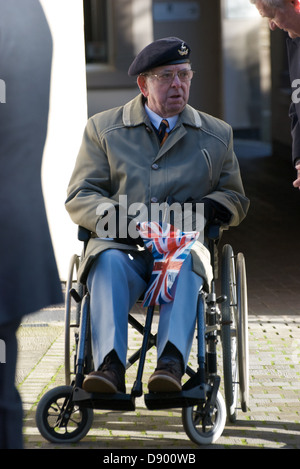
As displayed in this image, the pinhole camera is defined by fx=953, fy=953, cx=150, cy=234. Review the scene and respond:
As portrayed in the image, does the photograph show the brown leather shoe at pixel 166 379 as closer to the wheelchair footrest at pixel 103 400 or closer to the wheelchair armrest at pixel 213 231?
the wheelchair footrest at pixel 103 400

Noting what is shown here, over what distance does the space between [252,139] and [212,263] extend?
1620 centimetres

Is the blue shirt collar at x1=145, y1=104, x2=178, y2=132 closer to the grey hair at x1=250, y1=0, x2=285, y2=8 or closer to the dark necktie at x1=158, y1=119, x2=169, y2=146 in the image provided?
the dark necktie at x1=158, y1=119, x2=169, y2=146

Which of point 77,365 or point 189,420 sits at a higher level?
point 77,365

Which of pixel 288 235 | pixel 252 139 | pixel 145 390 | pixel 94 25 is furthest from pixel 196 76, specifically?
pixel 145 390

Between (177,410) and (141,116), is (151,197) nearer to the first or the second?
(141,116)

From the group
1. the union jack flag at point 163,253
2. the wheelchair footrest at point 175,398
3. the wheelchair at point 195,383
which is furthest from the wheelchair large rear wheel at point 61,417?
the union jack flag at point 163,253

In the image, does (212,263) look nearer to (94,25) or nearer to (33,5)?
(33,5)

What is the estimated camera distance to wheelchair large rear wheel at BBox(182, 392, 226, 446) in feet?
14.1

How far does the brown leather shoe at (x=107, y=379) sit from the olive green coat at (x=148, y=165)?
677 millimetres

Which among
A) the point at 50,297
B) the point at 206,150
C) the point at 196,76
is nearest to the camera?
Answer: the point at 50,297

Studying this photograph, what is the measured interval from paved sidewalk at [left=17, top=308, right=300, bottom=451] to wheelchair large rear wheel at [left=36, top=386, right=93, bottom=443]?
1.8 inches

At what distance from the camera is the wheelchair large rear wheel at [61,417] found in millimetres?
4344

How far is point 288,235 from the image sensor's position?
1009 centimetres

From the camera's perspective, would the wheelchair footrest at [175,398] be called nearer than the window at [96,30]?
Yes
